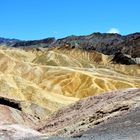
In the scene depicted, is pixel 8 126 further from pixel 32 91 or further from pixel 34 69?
pixel 34 69

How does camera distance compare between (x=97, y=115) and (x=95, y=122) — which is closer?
(x=95, y=122)

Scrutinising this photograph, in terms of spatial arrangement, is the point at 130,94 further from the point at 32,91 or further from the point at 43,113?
the point at 32,91

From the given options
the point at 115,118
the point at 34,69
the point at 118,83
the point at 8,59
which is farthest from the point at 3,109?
the point at 8,59

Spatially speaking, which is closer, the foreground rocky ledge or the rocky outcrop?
the foreground rocky ledge

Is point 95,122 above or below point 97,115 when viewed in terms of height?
below

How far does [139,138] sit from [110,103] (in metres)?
8.31

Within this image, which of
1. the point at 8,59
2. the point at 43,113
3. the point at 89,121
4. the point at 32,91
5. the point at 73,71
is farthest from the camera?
the point at 8,59

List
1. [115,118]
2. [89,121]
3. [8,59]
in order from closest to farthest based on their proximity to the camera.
Answer: [115,118] → [89,121] → [8,59]

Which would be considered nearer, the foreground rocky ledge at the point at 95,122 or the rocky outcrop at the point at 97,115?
the foreground rocky ledge at the point at 95,122

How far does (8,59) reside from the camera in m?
194

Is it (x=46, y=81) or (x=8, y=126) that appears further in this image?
(x=46, y=81)

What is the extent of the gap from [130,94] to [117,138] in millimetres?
8558

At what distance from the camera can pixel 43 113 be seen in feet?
137

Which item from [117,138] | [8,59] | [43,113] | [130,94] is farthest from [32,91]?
[8,59]
